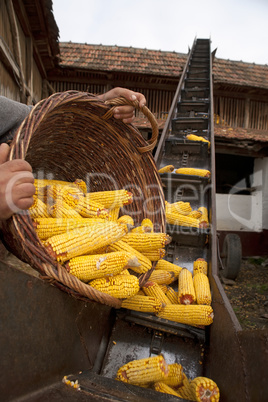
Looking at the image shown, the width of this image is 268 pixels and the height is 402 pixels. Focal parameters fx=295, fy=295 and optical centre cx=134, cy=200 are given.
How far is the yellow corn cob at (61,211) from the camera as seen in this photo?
6.31 feet

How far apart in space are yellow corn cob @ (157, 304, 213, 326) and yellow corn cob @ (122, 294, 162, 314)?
0.27 feet

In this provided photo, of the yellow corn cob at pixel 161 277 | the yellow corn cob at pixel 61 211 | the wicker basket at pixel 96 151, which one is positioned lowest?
the yellow corn cob at pixel 161 277

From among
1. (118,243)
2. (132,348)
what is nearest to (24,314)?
(118,243)

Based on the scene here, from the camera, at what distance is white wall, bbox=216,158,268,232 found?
927cm

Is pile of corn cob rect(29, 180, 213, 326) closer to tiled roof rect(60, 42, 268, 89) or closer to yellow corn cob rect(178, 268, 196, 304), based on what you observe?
yellow corn cob rect(178, 268, 196, 304)

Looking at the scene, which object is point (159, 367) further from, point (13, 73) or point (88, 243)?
point (13, 73)

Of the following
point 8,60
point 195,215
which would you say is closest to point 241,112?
point 8,60

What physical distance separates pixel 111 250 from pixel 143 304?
0.55 m

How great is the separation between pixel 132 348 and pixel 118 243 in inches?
35.9

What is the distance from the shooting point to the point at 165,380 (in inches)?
74.7

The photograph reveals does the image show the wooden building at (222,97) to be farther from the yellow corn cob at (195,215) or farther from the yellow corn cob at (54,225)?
the yellow corn cob at (54,225)

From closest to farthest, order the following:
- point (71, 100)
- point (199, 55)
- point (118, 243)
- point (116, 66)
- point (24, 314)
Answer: point (24, 314) → point (71, 100) → point (118, 243) → point (199, 55) → point (116, 66)

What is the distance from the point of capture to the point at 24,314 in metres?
1.24

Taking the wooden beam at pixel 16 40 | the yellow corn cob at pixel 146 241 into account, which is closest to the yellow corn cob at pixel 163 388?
the yellow corn cob at pixel 146 241
